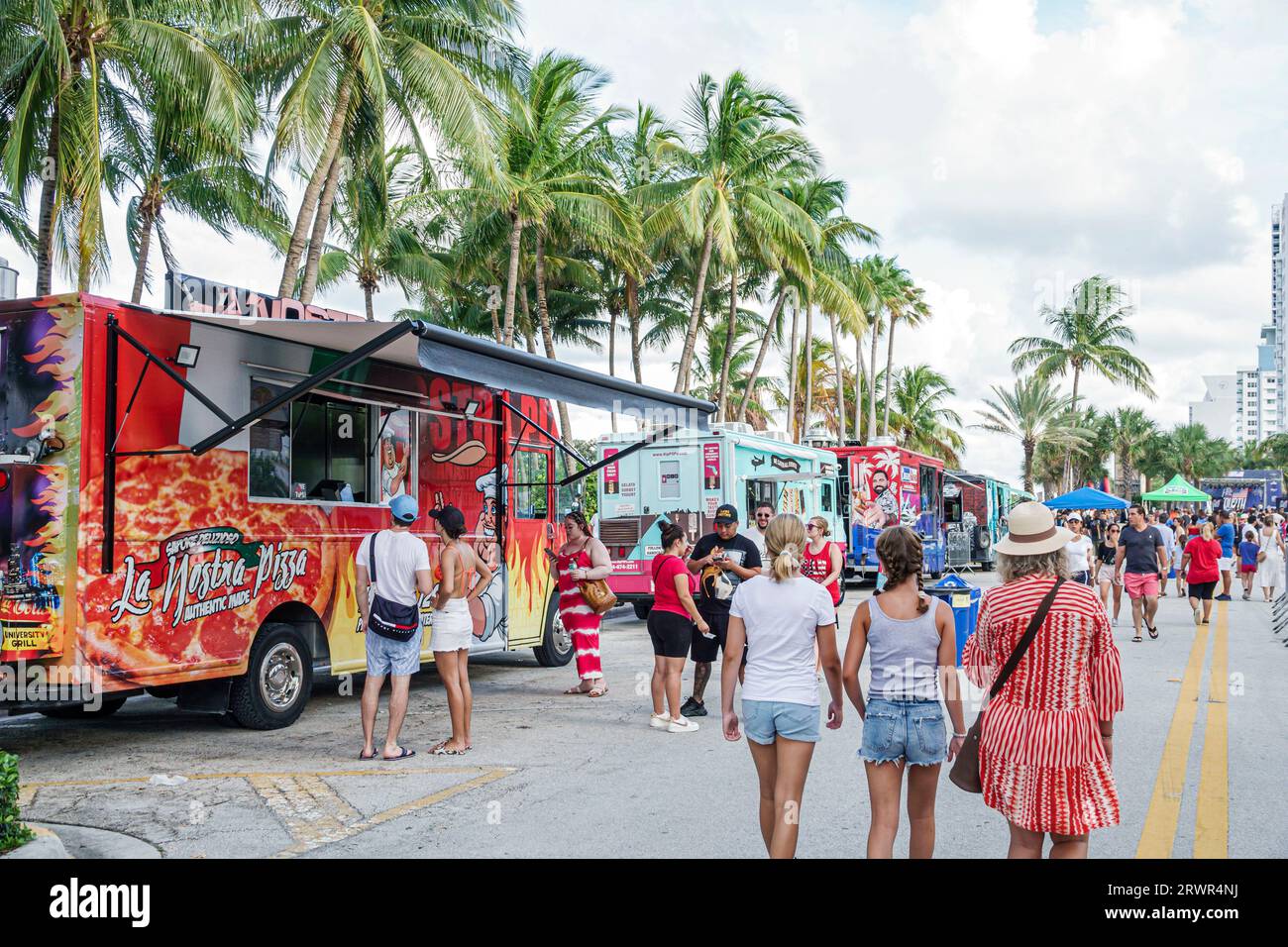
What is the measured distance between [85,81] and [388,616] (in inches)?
538

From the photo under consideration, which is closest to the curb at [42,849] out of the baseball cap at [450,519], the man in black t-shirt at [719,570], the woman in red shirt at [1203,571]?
the baseball cap at [450,519]

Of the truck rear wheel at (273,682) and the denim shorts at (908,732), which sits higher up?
the denim shorts at (908,732)

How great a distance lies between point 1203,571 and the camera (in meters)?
16.0

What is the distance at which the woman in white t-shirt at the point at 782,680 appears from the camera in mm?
4621

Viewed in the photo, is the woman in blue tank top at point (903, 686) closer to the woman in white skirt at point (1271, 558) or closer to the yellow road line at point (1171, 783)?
the yellow road line at point (1171, 783)

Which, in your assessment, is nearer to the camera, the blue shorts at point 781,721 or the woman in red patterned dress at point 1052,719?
the woman in red patterned dress at point 1052,719

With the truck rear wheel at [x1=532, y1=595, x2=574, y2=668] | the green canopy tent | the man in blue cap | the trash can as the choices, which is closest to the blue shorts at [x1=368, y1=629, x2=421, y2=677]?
the man in blue cap

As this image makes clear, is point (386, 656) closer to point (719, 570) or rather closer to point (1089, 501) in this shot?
point (719, 570)

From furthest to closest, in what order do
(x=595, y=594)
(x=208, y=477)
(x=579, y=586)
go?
(x=579, y=586), (x=595, y=594), (x=208, y=477)

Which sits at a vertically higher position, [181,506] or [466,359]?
[466,359]

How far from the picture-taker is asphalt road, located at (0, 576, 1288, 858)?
18.2 ft

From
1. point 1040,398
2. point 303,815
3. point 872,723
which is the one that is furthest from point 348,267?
point 1040,398

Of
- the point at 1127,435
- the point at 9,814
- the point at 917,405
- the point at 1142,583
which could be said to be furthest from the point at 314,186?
the point at 1127,435

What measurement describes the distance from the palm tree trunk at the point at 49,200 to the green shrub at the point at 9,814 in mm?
13656
